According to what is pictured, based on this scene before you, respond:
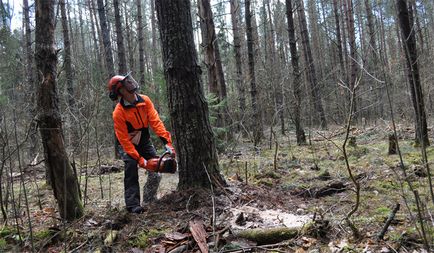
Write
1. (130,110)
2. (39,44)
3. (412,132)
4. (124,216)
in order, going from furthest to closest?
(412,132) → (130,110) → (39,44) → (124,216)

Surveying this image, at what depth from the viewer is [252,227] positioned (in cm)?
359

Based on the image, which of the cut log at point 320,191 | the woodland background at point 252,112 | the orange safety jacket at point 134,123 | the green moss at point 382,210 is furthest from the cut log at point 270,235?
the orange safety jacket at point 134,123

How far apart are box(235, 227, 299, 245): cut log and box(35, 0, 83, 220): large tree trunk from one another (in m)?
Answer: 2.00

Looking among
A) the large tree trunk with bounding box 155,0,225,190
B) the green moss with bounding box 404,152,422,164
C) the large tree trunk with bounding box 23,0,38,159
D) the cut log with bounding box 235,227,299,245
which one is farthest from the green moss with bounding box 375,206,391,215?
the large tree trunk with bounding box 23,0,38,159

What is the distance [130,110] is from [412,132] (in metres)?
8.21

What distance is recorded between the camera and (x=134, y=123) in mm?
4707

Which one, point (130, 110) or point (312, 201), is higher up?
point (130, 110)

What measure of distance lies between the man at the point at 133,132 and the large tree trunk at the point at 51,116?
0.62 metres

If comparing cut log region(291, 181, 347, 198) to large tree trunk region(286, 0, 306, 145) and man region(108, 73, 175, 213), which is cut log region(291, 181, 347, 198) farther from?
large tree trunk region(286, 0, 306, 145)

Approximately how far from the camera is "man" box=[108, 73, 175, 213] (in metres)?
4.52

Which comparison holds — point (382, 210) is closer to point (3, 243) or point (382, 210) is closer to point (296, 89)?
point (3, 243)

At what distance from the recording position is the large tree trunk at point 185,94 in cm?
438

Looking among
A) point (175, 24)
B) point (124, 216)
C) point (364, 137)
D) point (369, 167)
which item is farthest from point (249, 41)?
point (124, 216)

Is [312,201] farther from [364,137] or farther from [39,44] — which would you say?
[364,137]
